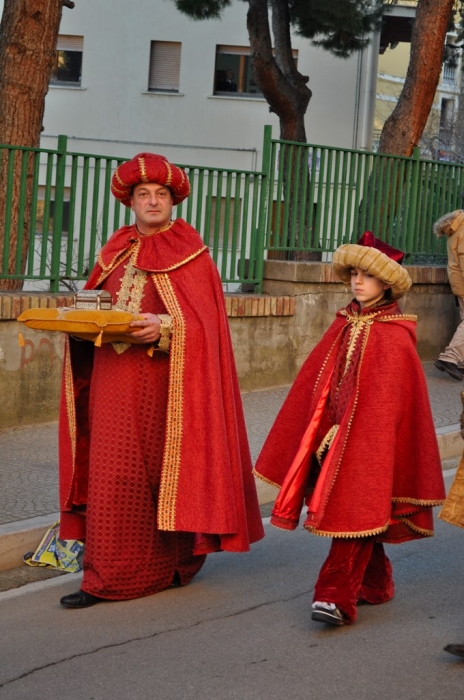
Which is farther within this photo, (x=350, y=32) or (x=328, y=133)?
(x=328, y=133)

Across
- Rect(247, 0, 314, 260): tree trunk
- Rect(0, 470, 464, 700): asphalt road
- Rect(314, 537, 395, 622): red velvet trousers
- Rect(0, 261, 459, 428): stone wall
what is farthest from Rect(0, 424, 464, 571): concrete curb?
Rect(247, 0, 314, 260): tree trunk

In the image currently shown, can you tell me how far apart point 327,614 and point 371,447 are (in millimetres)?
736

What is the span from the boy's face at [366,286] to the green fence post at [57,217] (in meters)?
4.85

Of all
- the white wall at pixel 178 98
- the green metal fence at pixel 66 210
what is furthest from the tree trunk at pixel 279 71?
the white wall at pixel 178 98

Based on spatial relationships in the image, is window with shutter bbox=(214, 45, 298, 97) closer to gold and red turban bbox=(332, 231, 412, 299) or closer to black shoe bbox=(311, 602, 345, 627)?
gold and red turban bbox=(332, 231, 412, 299)

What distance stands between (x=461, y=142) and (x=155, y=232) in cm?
4577

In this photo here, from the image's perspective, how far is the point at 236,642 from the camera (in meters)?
5.11

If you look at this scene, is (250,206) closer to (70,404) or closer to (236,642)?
(70,404)

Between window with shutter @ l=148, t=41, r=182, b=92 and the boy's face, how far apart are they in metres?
27.2

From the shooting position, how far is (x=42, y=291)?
9805 mm

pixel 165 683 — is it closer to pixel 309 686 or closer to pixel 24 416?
pixel 309 686

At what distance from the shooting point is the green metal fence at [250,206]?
31.7 feet

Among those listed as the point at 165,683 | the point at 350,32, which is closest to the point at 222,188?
the point at 165,683

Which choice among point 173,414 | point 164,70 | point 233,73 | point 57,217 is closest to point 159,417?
point 173,414
